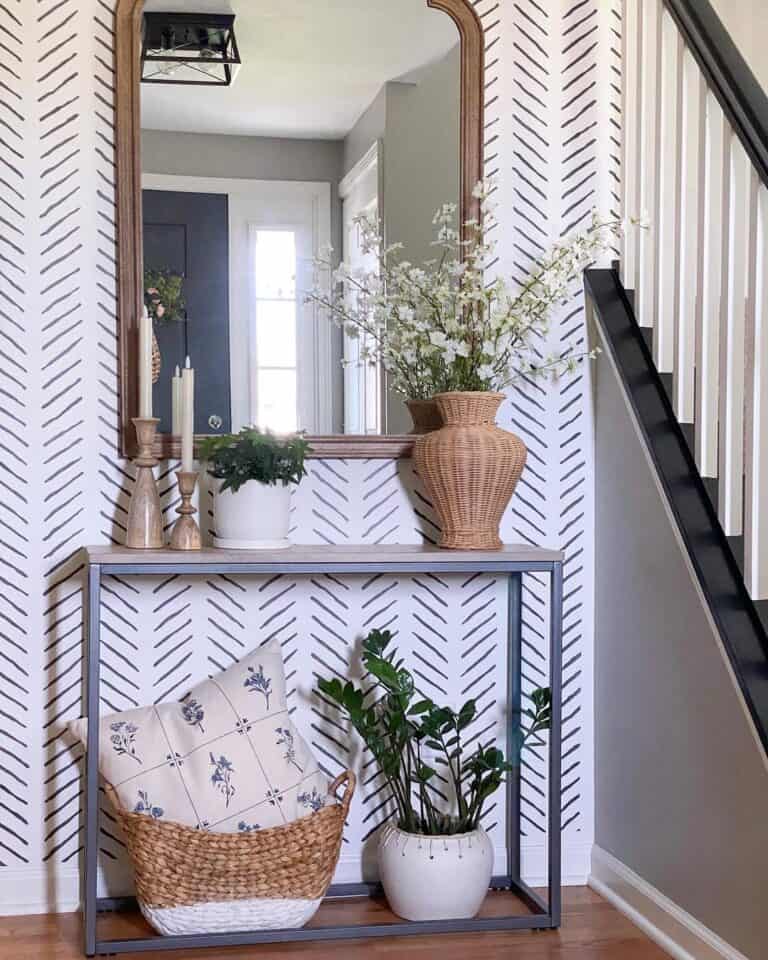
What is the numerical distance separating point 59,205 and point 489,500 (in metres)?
1.11

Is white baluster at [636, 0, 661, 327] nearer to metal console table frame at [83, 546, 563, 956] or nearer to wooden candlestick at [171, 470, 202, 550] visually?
metal console table frame at [83, 546, 563, 956]

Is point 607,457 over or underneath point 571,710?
over

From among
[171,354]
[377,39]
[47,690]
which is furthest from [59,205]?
[47,690]

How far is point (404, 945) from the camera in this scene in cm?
241

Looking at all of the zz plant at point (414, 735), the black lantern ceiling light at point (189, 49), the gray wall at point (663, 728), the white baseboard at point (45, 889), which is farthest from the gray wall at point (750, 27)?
the white baseboard at point (45, 889)

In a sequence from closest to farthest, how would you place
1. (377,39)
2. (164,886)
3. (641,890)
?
(164,886) < (641,890) < (377,39)

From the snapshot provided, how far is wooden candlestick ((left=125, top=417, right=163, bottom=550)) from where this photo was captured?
2475 millimetres

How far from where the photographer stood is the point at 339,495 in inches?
107

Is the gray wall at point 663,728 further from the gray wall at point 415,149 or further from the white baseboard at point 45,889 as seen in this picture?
the white baseboard at point 45,889

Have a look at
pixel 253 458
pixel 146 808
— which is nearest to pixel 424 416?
pixel 253 458

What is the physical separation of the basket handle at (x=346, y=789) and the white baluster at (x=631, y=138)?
1.25 metres

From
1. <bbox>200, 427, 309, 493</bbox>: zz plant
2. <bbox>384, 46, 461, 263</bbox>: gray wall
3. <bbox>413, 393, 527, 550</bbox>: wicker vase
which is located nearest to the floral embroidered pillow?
<bbox>200, 427, 309, 493</bbox>: zz plant

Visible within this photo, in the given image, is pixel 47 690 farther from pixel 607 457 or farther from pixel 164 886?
pixel 607 457

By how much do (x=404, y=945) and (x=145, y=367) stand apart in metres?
1.28
